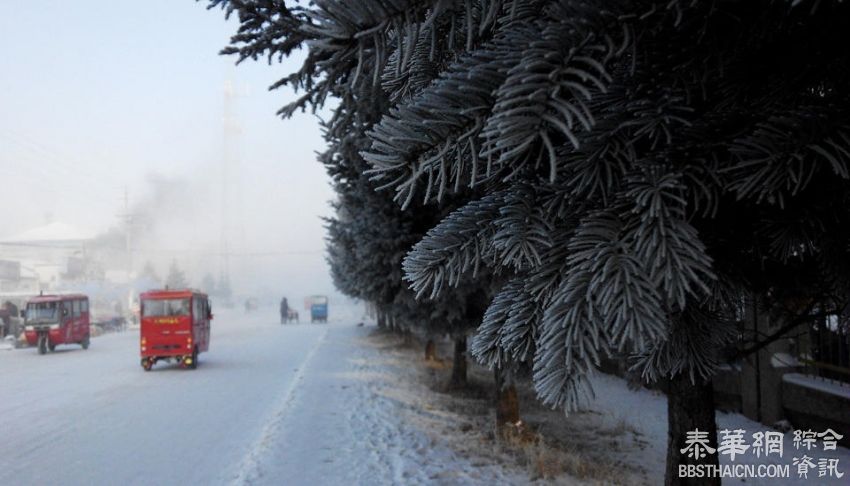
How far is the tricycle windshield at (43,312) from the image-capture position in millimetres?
23422

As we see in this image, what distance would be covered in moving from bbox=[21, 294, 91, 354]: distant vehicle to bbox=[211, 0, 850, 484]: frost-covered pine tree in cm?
2697

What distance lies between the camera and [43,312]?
2372cm

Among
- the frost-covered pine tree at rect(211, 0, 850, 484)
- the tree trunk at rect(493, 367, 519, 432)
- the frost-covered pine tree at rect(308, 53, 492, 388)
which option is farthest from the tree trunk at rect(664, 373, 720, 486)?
the tree trunk at rect(493, 367, 519, 432)

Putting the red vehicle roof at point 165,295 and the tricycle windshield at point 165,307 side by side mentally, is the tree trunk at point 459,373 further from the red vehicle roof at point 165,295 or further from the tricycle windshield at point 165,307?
the red vehicle roof at point 165,295

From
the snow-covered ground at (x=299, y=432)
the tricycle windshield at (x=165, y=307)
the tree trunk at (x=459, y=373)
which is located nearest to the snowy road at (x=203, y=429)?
the snow-covered ground at (x=299, y=432)

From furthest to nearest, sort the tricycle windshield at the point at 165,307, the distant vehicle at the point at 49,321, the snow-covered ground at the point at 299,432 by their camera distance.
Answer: the distant vehicle at the point at 49,321 → the tricycle windshield at the point at 165,307 → the snow-covered ground at the point at 299,432

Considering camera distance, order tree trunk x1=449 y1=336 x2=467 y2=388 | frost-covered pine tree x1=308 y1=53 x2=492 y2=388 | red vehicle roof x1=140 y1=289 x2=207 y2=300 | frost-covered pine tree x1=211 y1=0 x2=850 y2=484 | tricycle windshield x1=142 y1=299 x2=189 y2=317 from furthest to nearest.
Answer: red vehicle roof x1=140 y1=289 x2=207 y2=300, tricycle windshield x1=142 y1=299 x2=189 y2=317, tree trunk x1=449 y1=336 x2=467 y2=388, frost-covered pine tree x1=308 y1=53 x2=492 y2=388, frost-covered pine tree x1=211 y1=0 x2=850 y2=484

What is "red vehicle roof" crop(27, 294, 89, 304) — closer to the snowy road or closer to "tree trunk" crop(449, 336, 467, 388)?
the snowy road

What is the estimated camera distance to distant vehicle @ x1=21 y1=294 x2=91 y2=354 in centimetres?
2338

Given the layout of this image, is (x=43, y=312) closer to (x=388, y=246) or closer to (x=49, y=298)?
(x=49, y=298)

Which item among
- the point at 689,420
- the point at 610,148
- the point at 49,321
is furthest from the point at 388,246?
the point at 49,321

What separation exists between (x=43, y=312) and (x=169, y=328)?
911cm

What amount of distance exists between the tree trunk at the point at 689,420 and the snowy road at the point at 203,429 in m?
3.61

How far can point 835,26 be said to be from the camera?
46.4 inches
